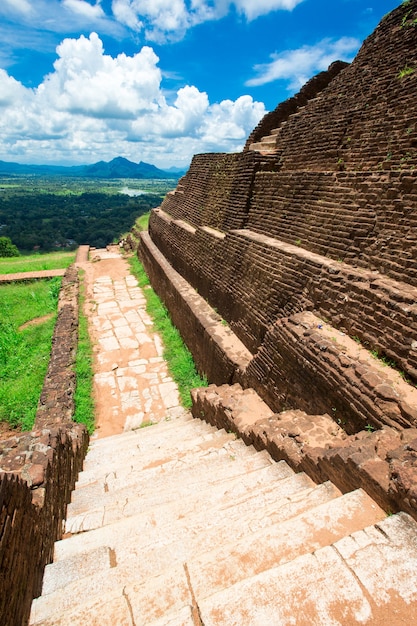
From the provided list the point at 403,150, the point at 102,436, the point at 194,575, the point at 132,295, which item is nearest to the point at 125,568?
the point at 194,575

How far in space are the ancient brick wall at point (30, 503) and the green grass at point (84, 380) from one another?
2.52ft

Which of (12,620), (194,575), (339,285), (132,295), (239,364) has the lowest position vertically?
(132,295)

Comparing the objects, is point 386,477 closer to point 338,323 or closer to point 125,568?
point 125,568

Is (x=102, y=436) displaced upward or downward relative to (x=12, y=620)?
downward

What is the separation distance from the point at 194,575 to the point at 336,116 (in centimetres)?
679

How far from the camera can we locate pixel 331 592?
141cm

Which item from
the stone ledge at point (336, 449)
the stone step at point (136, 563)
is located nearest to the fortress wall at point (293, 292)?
the stone ledge at point (336, 449)

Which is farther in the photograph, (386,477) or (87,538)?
(87,538)

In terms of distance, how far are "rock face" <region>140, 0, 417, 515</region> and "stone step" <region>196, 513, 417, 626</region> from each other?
437 millimetres

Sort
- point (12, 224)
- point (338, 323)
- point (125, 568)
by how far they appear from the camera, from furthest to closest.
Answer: point (12, 224), point (338, 323), point (125, 568)

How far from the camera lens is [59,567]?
2.04 meters

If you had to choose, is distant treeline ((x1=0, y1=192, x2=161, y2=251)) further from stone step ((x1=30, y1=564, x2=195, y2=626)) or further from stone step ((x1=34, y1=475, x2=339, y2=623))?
stone step ((x1=30, y1=564, x2=195, y2=626))

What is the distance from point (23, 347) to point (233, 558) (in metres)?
8.18

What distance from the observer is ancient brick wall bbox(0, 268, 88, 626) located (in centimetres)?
171
